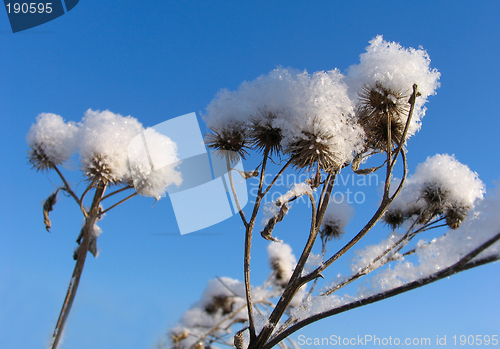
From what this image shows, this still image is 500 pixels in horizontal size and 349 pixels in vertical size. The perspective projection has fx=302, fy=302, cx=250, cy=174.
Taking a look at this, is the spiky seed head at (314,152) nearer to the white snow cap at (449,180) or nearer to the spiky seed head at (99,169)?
the white snow cap at (449,180)

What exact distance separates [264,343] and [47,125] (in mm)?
3279

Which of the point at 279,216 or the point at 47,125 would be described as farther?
the point at 47,125

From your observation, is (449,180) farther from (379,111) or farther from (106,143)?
(106,143)

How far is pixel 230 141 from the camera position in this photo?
5.55 ft

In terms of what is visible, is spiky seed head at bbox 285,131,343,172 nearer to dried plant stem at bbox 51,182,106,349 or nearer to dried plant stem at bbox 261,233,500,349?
dried plant stem at bbox 261,233,500,349

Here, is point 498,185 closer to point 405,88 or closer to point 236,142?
point 405,88

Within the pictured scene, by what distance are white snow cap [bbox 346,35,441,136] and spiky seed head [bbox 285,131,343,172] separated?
1.42 feet

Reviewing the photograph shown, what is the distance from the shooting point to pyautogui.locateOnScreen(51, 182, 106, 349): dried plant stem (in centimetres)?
241

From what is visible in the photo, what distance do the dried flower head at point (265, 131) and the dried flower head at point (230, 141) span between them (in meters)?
0.06

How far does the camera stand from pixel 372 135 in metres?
1.77

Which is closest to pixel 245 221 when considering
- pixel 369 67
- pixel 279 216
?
pixel 279 216

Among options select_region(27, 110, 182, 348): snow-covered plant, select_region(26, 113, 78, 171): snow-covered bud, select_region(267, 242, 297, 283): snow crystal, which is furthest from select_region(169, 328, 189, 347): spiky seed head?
select_region(26, 113, 78, 171): snow-covered bud

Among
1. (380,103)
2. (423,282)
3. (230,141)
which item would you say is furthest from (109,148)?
(423,282)

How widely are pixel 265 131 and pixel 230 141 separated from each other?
0.22m
